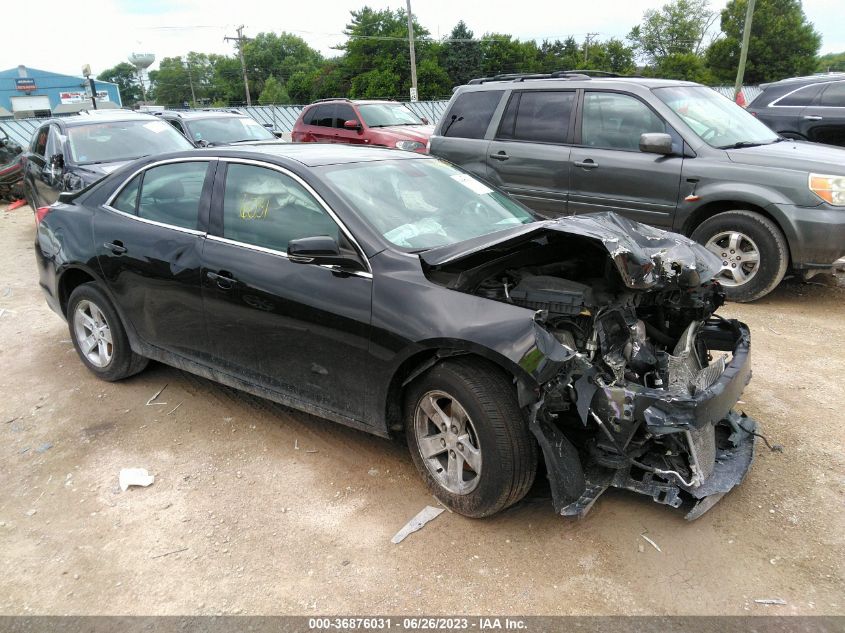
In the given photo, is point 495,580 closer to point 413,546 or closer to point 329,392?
point 413,546

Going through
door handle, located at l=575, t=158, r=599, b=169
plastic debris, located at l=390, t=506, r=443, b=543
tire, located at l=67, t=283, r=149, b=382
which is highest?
door handle, located at l=575, t=158, r=599, b=169

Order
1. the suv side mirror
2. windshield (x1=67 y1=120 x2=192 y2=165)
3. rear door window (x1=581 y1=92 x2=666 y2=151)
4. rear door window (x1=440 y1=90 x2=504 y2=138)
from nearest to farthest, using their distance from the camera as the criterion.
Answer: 1. the suv side mirror
2. rear door window (x1=581 y1=92 x2=666 y2=151)
3. rear door window (x1=440 y1=90 x2=504 y2=138)
4. windshield (x1=67 y1=120 x2=192 y2=165)

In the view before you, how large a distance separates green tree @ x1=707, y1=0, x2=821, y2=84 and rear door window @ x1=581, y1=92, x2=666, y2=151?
2442 inches

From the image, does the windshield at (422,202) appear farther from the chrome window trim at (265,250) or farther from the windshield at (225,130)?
the windshield at (225,130)

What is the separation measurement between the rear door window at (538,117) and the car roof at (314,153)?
309 centimetres

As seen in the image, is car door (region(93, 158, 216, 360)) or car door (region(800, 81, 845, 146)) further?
car door (region(800, 81, 845, 146))

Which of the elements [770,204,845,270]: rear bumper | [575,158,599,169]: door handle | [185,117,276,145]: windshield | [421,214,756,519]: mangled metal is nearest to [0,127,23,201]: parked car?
[185,117,276,145]: windshield

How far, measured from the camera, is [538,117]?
23.2 feet

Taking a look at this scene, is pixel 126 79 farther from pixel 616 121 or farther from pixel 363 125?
pixel 616 121

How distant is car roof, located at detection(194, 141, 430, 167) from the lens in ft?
12.5

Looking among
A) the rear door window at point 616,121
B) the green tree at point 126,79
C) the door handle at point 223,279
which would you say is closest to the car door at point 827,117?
the rear door window at point 616,121

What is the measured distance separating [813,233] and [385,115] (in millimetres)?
9653

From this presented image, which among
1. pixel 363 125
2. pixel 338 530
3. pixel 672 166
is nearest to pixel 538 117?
pixel 672 166

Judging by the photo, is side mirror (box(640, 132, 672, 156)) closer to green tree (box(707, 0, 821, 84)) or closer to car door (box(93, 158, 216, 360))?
car door (box(93, 158, 216, 360))
